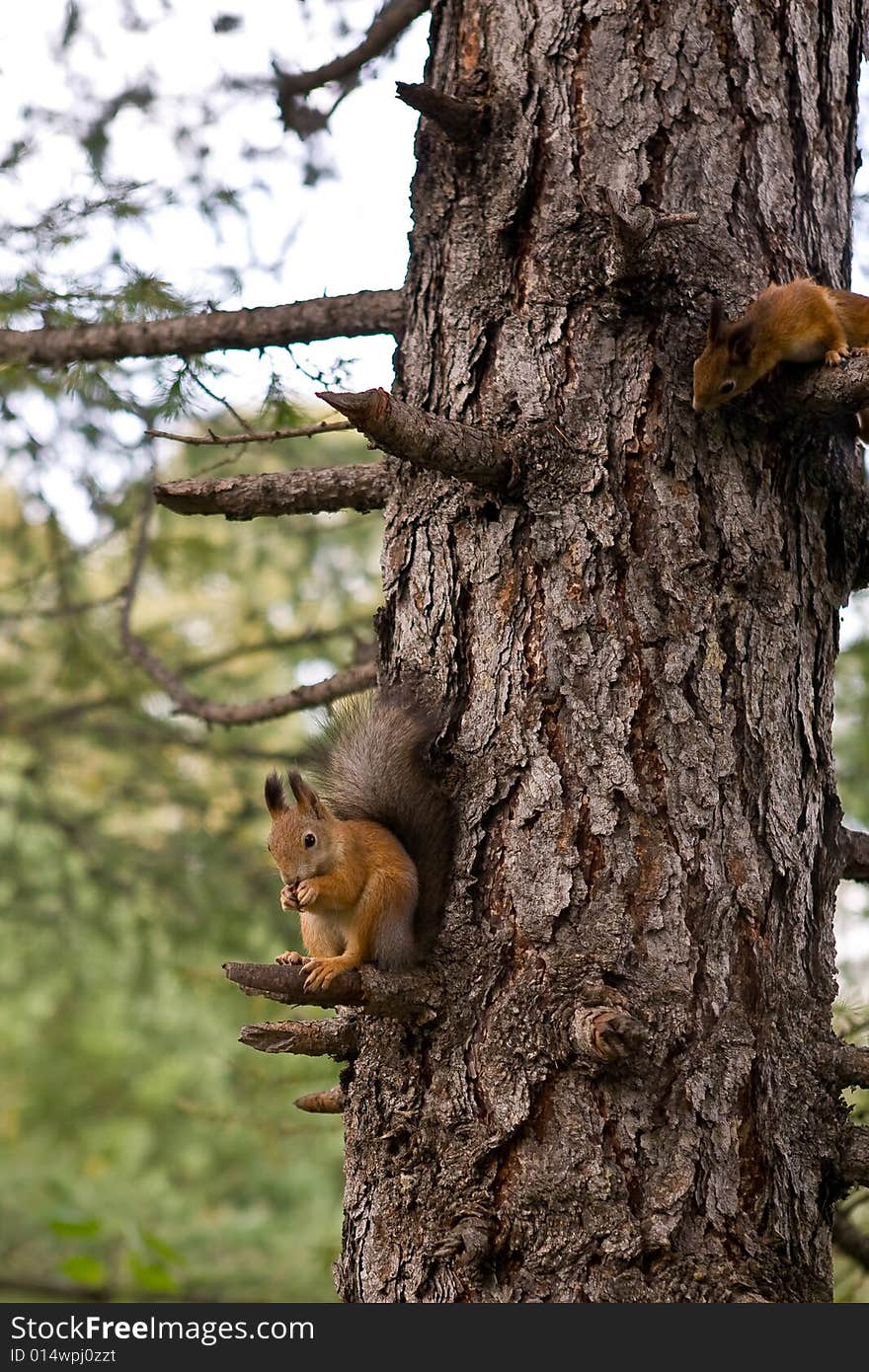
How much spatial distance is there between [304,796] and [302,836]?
0.20 feet

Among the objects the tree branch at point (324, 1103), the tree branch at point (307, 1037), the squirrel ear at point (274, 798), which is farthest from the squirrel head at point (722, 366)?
the tree branch at point (324, 1103)

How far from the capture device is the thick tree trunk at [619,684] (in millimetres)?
1604

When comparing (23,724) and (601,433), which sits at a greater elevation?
(23,724)

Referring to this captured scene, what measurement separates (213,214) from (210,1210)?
553cm

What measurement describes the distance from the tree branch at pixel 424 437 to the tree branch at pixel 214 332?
542 mm

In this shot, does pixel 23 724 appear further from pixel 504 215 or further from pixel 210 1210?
pixel 504 215

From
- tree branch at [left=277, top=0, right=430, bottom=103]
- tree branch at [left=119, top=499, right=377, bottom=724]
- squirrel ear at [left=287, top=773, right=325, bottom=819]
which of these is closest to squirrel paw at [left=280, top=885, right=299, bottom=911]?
squirrel ear at [left=287, top=773, right=325, bottom=819]

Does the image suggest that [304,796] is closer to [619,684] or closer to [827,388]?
[619,684]

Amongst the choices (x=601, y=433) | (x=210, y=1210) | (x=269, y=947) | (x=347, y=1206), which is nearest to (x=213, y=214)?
(x=601, y=433)

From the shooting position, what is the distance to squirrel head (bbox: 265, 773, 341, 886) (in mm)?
1901

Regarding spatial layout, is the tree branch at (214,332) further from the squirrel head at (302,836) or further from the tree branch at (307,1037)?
the tree branch at (307,1037)

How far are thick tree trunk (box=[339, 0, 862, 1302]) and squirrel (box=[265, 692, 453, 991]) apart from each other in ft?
0.18

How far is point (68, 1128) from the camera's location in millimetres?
8312

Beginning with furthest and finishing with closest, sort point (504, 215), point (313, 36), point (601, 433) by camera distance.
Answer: point (313, 36) < point (504, 215) < point (601, 433)
